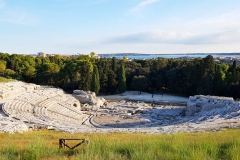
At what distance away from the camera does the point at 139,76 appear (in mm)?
45938

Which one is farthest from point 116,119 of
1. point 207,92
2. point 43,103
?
point 207,92

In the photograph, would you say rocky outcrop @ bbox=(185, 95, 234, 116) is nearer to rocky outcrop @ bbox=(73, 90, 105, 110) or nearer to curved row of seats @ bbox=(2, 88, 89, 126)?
curved row of seats @ bbox=(2, 88, 89, 126)

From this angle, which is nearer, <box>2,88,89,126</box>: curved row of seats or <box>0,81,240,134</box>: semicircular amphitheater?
<box>2,88,89,126</box>: curved row of seats

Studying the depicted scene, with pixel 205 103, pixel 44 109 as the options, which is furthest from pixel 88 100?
pixel 205 103

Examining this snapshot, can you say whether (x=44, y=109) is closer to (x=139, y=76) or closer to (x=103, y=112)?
(x=103, y=112)

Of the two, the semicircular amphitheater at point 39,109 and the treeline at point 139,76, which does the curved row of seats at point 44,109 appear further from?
the treeline at point 139,76

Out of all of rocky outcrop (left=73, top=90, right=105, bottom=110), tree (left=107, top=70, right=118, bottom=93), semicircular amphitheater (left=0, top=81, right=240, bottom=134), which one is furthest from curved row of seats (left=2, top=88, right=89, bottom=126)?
tree (left=107, top=70, right=118, bottom=93)

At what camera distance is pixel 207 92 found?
37.3m

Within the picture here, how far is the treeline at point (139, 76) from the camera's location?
37406 millimetres

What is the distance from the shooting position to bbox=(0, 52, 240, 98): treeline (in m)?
37.4

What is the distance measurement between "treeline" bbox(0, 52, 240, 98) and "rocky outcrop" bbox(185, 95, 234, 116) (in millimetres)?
9608

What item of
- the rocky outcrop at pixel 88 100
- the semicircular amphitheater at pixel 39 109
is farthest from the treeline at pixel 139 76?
the semicircular amphitheater at pixel 39 109

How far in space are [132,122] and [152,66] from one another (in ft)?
84.6

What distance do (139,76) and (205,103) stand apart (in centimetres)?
1958
